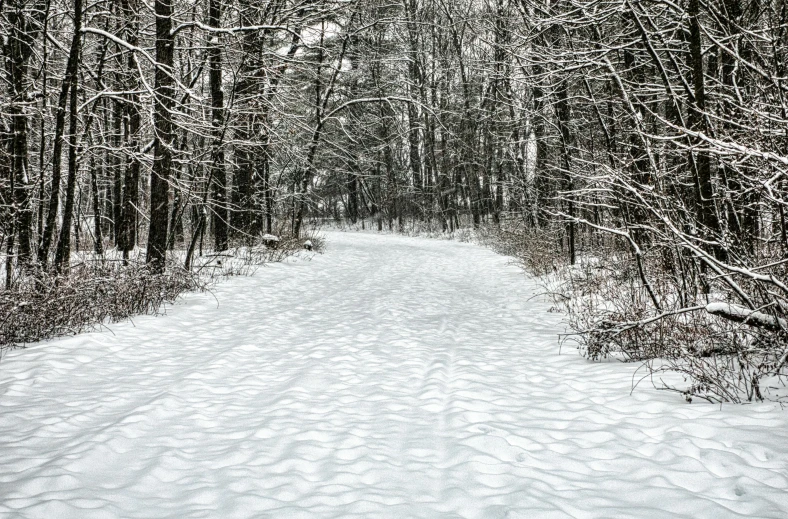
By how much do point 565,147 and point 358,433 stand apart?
7.29 meters

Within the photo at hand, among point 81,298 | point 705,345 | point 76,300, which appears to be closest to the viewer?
point 705,345

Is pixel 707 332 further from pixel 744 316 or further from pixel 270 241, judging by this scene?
pixel 270 241

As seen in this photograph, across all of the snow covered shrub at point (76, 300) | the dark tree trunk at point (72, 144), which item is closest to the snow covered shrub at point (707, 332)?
the snow covered shrub at point (76, 300)

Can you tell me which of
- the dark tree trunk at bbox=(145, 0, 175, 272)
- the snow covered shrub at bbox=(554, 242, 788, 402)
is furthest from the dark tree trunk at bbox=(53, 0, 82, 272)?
the snow covered shrub at bbox=(554, 242, 788, 402)

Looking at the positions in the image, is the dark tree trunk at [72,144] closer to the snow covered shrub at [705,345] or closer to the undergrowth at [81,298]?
the undergrowth at [81,298]

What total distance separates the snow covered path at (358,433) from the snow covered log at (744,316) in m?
0.70

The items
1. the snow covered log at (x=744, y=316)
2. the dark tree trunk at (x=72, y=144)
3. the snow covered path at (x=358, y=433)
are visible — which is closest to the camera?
the snow covered path at (x=358, y=433)

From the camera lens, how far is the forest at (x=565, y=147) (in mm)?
4102

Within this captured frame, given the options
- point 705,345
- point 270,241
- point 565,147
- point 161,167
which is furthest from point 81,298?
point 565,147

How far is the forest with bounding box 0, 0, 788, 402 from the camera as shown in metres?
4.10

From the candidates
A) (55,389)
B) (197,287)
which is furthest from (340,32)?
(55,389)

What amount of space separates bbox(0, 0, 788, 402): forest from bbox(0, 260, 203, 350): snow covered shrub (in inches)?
2.1

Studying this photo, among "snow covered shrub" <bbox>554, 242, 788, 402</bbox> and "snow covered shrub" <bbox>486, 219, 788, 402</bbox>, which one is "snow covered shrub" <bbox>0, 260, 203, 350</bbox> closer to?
"snow covered shrub" <bbox>486, 219, 788, 402</bbox>

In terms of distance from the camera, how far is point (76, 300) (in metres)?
6.26
